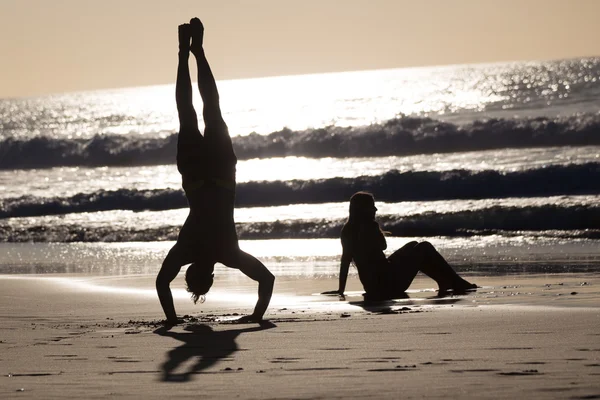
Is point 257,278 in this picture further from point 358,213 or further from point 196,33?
point 358,213

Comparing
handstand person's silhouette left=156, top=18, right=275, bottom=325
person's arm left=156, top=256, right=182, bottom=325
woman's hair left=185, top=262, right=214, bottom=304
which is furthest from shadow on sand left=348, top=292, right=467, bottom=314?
person's arm left=156, top=256, right=182, bottom=325

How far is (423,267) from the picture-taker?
33.7 ft

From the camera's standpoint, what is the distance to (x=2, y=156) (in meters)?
48.5

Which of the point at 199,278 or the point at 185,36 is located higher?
the point at 185,36

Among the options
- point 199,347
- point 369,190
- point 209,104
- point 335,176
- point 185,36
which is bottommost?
point 199,347

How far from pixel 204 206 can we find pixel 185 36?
138cm

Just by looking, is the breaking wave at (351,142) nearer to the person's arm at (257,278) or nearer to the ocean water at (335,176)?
the ocean water at (335,176)

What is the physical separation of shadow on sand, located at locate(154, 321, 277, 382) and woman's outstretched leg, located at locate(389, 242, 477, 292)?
245 centimetres

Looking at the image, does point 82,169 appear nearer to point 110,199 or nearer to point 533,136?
point 110,199

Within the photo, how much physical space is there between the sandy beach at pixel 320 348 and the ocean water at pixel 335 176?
4.82 metres

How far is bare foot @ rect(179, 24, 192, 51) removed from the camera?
826cm

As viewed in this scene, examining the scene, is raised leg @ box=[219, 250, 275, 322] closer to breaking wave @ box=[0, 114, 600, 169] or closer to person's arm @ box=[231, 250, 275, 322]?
person's arm @ box=[231, 250, 275, 322]

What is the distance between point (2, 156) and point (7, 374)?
44617 mm

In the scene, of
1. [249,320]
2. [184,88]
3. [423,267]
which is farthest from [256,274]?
[423,267]
